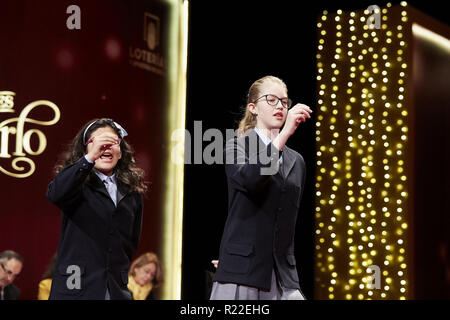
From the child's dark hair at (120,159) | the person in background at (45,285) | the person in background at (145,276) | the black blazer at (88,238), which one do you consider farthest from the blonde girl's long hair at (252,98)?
the person in background at (145,276)

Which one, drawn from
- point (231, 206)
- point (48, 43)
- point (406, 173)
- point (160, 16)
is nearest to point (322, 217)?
point (406, 173)

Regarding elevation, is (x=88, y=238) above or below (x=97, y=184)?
below

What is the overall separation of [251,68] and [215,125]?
522 mm

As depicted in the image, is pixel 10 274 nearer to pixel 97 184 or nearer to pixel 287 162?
pixel 97 184

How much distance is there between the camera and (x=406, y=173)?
20.4 ft

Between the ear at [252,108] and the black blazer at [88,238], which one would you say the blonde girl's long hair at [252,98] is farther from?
the black blazer at [88,238]

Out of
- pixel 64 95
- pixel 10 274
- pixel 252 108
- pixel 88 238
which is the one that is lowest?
pixel 10 274

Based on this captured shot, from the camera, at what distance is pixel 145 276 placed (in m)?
6.27

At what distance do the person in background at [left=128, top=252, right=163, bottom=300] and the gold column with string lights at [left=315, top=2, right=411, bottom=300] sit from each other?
48.0 inches

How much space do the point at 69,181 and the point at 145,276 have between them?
3.21 metres

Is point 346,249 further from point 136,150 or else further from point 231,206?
point 231,206

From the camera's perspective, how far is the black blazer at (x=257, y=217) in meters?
3.15

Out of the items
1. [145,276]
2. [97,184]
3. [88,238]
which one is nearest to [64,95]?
[145,276]

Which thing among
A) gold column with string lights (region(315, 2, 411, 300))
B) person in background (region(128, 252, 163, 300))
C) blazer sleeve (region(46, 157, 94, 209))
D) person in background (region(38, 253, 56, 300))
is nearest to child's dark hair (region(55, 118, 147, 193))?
blazer sleeve (region(46, 157, 94, 209))
